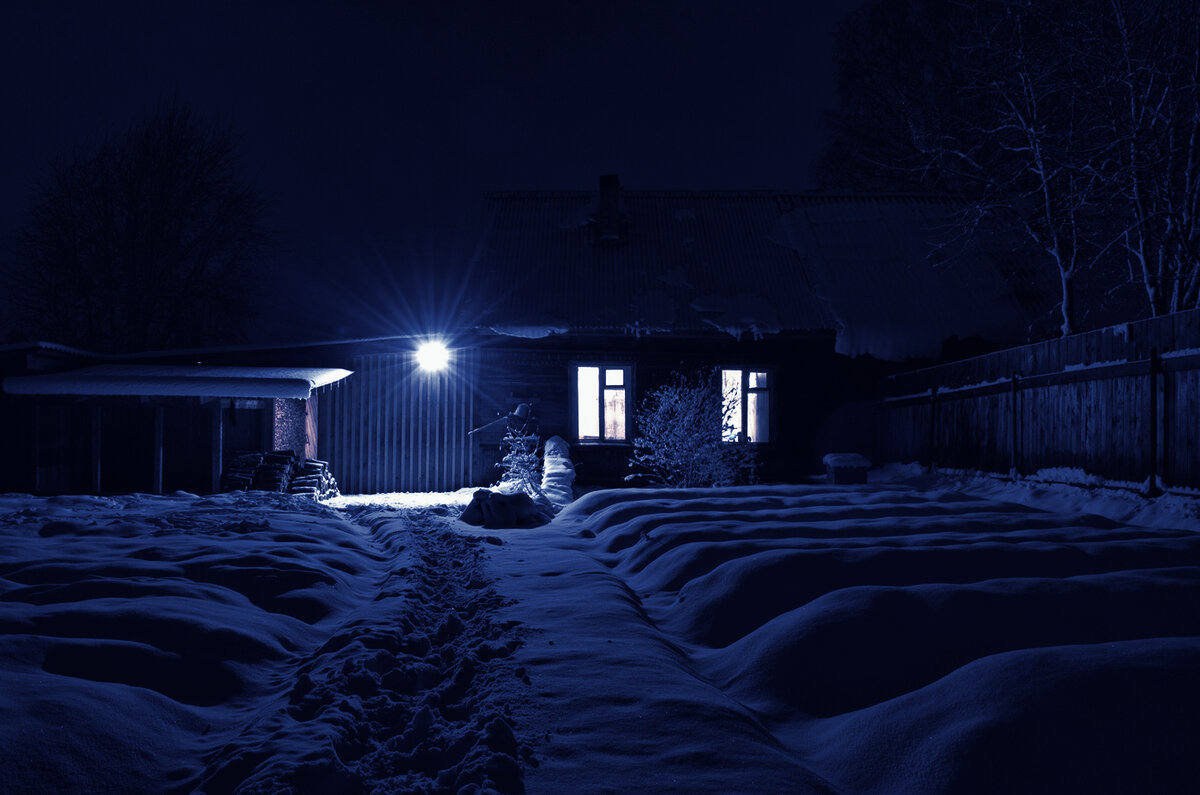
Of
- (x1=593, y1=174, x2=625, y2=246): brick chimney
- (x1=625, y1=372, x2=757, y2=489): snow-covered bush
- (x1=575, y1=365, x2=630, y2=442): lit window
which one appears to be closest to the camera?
(x1=625, y1=372, x2=757, y2=489): snow-covered bush

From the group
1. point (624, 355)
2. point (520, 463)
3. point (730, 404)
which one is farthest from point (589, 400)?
point (730, 404)

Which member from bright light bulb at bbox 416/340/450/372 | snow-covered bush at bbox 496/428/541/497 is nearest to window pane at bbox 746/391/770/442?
snow-covered bush at bbox 496/428/541/497

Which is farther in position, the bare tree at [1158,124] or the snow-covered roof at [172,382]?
the snow-covered roof at [172,382]

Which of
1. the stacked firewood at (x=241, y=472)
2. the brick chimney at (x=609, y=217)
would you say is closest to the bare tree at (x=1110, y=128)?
the brick chimney at (x=609, y=217)

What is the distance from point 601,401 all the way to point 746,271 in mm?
4523

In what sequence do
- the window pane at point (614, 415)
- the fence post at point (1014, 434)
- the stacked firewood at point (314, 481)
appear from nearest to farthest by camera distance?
1. the fence post at point (1014, 434)
2. the stacked firewood at point (314, 481)
3. the window pane at point (614, 415)

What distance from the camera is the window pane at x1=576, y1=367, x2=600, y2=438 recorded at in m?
15.1

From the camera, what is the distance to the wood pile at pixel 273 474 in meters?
12.4

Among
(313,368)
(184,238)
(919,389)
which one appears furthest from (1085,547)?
(184,238)

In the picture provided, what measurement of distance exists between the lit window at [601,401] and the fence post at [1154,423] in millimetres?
8644

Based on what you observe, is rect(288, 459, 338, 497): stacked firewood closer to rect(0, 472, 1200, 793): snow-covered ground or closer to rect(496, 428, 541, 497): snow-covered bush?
rect(496, 428, 541, 497): snow-covered bush

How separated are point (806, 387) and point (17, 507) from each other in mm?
13375

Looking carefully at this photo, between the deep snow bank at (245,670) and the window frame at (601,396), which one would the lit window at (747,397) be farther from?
the deep snow bank at (245,670)

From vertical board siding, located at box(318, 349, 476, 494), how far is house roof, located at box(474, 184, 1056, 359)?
6.19 feet
